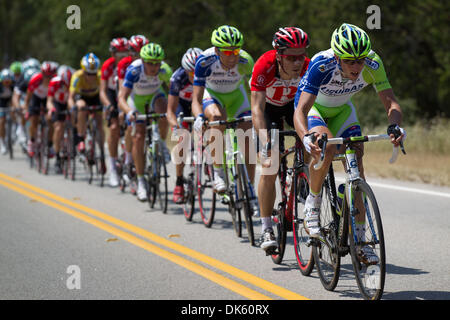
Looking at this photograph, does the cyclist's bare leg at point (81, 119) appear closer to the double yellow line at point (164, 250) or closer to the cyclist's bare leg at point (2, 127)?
the double yellow line at point (164, 250)

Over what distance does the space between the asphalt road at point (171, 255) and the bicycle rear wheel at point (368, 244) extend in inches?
12.1

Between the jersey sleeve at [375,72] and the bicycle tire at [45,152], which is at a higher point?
the jersey sleeve at [375,72]

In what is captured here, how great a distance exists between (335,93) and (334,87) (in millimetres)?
64

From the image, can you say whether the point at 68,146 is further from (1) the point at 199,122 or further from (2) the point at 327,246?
(2) the point at 327,246

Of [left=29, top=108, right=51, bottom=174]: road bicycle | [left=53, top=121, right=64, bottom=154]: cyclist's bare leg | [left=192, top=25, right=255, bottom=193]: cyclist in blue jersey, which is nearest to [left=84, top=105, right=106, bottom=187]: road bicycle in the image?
[left=53, top=121, right=64, bottom=154]: cyclist's bare leg

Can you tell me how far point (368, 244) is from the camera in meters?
5.12

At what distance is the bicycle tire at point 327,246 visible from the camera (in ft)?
18.3

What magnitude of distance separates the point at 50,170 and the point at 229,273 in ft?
31.5

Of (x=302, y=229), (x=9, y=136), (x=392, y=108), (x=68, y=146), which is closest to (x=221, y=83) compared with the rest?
(x=302, y=229)

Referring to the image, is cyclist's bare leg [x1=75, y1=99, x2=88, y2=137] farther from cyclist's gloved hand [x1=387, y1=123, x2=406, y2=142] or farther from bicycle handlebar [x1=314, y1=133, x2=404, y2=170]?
cyclist's gloved hand [x1=387, y1=123, x2=406, y2=142]

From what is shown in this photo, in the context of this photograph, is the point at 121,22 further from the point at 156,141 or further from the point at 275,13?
the point at 156,141

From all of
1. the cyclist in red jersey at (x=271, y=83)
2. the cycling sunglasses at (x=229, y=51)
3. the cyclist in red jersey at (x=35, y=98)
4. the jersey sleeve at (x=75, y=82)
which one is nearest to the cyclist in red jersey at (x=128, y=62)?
the jersey sleeve at (x=75, y=82)

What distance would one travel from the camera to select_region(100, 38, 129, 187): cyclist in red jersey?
1208cm
